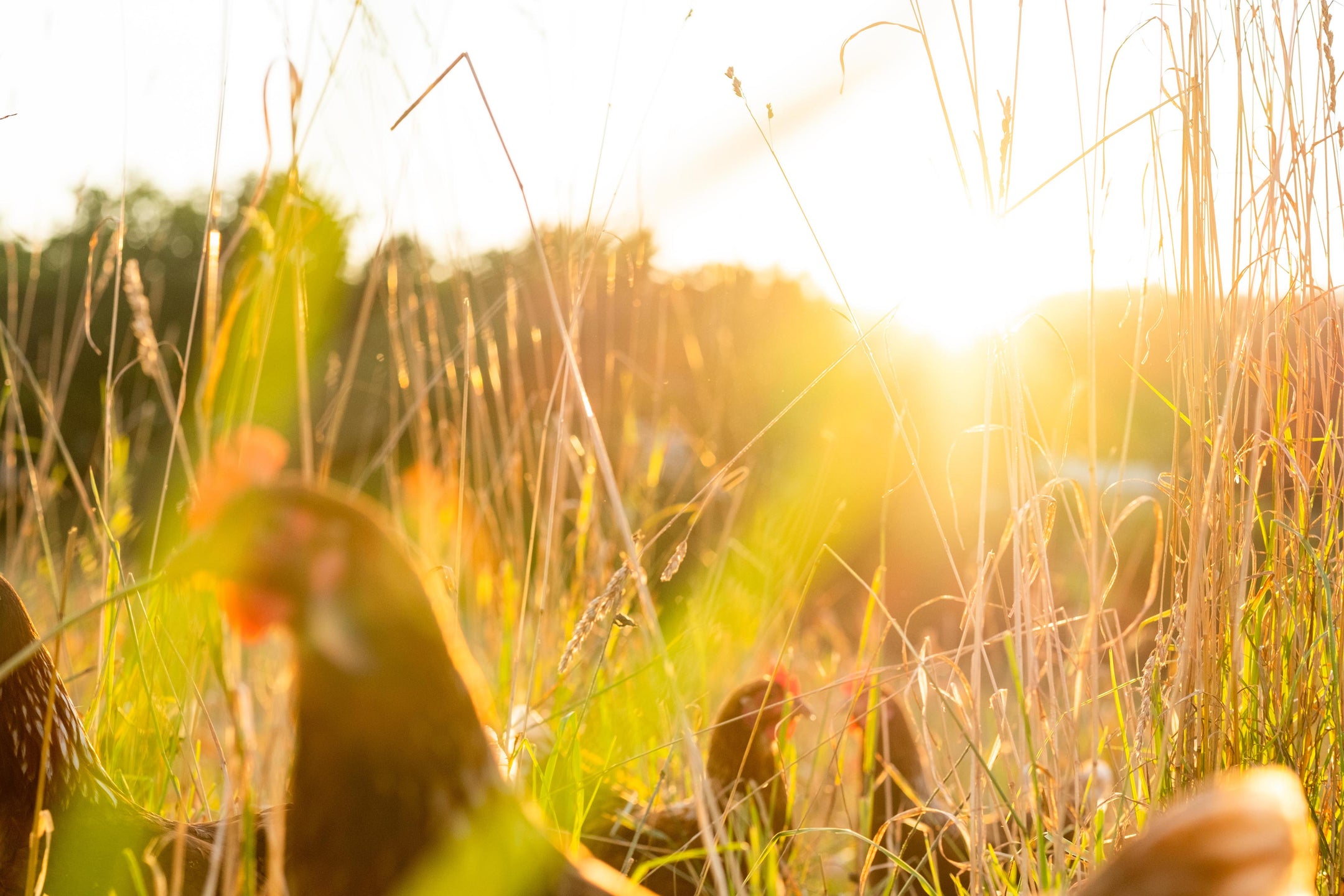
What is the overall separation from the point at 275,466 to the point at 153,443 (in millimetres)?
13317

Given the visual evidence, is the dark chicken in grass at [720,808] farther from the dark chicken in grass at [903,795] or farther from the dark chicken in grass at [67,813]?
the dark chicken in grass at [67,813]

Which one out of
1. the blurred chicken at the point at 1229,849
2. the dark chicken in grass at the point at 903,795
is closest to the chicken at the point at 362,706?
the blurred chicken at the point at 1229,849

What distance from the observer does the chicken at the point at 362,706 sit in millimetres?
1069

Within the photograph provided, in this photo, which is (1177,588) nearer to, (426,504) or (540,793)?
(540,793)

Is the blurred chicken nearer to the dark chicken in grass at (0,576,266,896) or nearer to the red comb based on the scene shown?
the red comb

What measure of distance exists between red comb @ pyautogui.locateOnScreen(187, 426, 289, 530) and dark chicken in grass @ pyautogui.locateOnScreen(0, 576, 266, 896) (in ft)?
2.44

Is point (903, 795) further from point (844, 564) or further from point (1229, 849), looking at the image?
point (1229, 849)

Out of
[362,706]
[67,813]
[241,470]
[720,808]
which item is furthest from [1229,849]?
[720,808]

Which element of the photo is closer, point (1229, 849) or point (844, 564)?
point (1229, 849)

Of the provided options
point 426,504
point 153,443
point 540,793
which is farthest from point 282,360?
point 153,443

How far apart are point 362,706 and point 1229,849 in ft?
2.92

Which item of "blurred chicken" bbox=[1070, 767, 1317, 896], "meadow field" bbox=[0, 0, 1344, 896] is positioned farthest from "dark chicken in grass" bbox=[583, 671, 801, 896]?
"blurred chicken" bbox=[1070, 767, 1317, 896]

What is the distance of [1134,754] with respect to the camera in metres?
1.60

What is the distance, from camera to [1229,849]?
3.00ft
